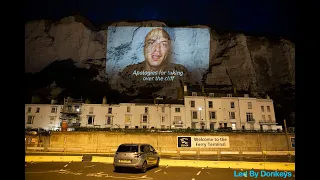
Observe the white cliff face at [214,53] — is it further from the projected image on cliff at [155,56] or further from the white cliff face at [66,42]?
the projected image on cliff at [155,56]

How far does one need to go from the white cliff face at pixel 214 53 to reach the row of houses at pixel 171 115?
16415mm

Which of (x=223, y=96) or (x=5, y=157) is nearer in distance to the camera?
(x=5, y=157)

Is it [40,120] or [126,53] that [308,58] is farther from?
[126,53]

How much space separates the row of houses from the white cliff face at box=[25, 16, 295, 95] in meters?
16.4

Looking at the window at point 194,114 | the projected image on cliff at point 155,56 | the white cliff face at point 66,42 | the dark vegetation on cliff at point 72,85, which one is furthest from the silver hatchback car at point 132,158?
the white cliff face at point 66,42

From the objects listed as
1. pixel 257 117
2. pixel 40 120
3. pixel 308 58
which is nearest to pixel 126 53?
pixel 40 120

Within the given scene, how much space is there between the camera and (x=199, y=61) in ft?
149

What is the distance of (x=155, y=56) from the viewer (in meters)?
26.9

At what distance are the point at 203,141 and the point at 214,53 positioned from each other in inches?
1638

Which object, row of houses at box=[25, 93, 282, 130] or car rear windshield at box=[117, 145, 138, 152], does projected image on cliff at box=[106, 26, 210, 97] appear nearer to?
row of houses at box=[25, 93, 282, 130]

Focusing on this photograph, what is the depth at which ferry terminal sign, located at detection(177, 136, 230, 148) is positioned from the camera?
403 inches

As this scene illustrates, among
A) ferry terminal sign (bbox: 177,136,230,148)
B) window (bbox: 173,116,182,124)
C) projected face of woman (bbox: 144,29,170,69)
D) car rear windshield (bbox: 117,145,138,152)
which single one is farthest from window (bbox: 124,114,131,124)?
car rear windshield (bbox: 117,145,138,152)

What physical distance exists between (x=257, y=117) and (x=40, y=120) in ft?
82.4

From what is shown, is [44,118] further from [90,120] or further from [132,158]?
[132,158]
